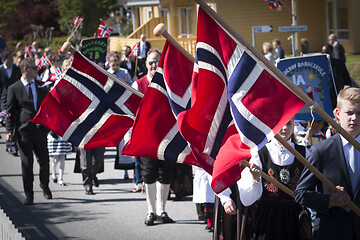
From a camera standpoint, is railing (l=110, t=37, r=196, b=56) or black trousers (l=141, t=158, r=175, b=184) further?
railing (l=110, t=37, r=196, b=56)

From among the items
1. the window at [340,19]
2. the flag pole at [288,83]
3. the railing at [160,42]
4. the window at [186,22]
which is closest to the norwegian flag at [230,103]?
the flag pole at [288,83]

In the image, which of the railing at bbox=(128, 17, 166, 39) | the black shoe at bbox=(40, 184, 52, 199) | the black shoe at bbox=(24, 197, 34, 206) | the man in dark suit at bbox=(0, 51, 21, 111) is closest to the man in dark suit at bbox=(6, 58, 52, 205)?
the black shoe at bbox=(24, 197, 34, 206)

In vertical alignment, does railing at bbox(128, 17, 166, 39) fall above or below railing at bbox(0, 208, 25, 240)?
above

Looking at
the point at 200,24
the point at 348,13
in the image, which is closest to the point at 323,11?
the point at 348,13

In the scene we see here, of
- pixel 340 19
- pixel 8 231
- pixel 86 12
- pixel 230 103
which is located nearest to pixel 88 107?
pixel 8 231

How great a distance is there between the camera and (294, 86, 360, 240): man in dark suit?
441 centimetres

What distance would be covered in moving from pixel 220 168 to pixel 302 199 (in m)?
0.60

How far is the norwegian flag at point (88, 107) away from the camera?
7.06 meters

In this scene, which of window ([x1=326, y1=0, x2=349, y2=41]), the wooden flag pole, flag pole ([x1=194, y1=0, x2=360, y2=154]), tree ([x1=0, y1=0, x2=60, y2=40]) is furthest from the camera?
tree ([x1=0, y1=0, x2=60, y2=40])

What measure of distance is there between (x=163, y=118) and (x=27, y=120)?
473cm

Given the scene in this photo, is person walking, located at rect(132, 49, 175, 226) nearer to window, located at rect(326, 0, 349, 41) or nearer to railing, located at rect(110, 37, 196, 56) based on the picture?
Answer: railing, located at rect(110, 37, 196, 56)

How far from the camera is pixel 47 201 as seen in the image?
10523 mm

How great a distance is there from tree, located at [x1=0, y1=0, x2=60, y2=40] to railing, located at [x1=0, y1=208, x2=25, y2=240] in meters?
56.7

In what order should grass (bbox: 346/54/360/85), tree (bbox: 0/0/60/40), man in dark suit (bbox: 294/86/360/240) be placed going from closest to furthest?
man in dark suit (bbox: 294/86/360/240), grass (bbox: 346/54/360/85), tree (bbox: 0/0/60/40)
